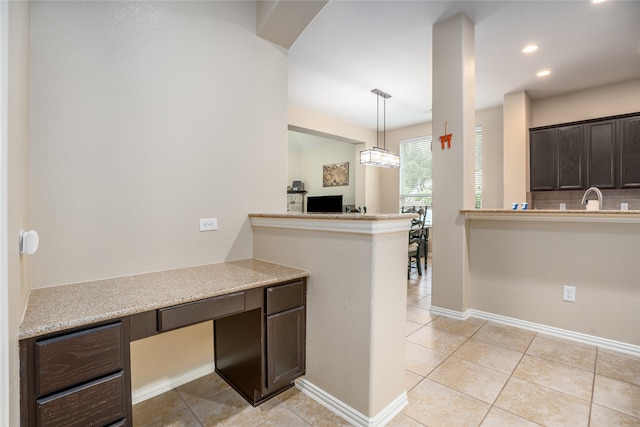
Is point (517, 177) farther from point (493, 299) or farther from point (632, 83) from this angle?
point (493, 299)

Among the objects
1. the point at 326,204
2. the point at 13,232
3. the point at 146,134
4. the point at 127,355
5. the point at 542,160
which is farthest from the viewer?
the point at 326,204

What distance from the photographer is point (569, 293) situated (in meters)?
2.63

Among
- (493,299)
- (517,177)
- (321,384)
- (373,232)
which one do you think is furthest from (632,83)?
(321,384)

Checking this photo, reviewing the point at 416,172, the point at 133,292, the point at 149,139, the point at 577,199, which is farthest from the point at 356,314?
the point at 416,172

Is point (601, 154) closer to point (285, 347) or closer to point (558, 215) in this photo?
point (558, 215)

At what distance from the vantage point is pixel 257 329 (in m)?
1.75

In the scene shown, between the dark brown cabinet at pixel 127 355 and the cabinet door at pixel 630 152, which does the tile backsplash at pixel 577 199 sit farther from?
the dark brown cabinet at pixel 127 355

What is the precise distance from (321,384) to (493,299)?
2.16 metres

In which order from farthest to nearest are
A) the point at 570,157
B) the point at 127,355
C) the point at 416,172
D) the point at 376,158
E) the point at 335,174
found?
the point at 335,174, the point at 416,172, the point at 376,158, the point at 570,157, the point at 127,355

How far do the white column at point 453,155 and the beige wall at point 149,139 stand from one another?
5.70ft

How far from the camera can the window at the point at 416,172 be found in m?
6.45

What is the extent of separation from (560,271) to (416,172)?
4198 mm

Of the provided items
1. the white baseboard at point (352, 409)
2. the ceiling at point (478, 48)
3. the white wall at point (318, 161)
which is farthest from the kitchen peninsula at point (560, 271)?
the white wall at point (318, 161)

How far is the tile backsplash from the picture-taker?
4.18 metres
